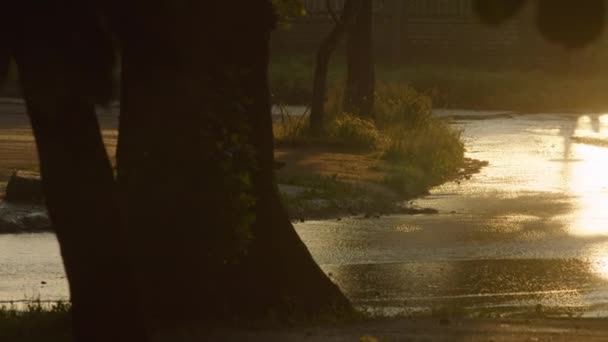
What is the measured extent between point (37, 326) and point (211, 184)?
151 centimetres

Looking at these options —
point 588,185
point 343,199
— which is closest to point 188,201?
point 343,199

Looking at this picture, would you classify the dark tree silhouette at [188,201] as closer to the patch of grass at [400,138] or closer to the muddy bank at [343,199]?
the muddy bank at [343,199]

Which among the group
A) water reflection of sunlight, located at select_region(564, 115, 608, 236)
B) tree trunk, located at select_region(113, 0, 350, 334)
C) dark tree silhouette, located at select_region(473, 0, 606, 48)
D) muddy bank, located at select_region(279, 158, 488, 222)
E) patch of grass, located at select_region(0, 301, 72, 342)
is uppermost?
dark tree silhouette, located at select_region(473, 0, 606, 48)

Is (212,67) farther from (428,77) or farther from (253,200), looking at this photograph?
(428,77)

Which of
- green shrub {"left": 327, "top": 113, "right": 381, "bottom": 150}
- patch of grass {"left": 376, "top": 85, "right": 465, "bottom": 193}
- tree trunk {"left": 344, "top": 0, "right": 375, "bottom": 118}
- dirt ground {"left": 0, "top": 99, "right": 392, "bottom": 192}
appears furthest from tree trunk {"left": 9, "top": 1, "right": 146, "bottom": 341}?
tree trunk {"left": 344, "top": 0, "right": 375, "bottom": 118}

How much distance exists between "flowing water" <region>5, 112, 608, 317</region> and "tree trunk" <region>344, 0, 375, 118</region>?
5146 millimetres

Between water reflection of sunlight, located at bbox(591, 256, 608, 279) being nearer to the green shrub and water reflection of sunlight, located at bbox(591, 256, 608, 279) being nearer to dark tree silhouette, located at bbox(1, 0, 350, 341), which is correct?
dark tree silhouette, located at bbox(1, 0, 350, 341)

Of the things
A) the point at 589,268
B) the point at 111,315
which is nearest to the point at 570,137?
the point at 589,268

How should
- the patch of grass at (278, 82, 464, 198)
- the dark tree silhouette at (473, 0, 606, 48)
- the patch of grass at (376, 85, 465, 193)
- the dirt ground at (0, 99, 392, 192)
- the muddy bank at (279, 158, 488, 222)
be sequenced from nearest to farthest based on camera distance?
the dark tree silhouette at (473, 0, 606, 48) → the muddy bank at (279, 158, 488, 222) → the dirt ground at (0, 99, 392, 192) → the patch of grass at (376, 85, 465, 193) → the patch of grass at (278, 82, 464, 198)

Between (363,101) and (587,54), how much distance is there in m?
24.0

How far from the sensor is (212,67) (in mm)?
9086

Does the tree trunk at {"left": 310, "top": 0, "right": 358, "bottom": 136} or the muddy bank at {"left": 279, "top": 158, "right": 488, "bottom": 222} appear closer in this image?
the muddy bank at {"left": 279, "top": 158, "right": 488, "bottom": 222}

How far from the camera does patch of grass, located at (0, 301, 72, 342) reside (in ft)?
29.3

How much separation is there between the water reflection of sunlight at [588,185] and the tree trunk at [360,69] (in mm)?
4096
